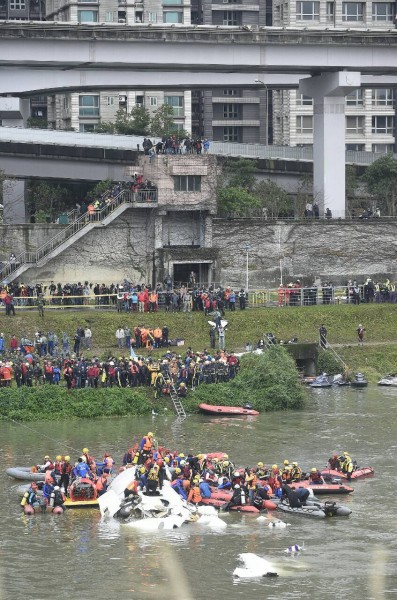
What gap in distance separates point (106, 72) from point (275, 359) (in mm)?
32436

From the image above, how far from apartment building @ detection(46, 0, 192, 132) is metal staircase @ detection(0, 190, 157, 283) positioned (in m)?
56.6


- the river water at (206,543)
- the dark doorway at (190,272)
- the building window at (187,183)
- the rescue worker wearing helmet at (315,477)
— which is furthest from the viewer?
the dark doorway at (190,272)

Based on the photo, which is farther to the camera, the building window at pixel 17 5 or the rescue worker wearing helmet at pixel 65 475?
the building window at pixel 17 5

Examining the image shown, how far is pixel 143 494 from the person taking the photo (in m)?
52.3

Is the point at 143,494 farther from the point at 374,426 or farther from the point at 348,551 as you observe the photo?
the point at 374,426

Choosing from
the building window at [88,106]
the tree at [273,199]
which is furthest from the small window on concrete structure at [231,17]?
the tree at [273,199]

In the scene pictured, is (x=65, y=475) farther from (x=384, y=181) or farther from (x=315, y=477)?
(x=384, y=181)

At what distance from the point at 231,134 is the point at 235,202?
53.7 metres

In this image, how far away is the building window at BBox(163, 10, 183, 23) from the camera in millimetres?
150000

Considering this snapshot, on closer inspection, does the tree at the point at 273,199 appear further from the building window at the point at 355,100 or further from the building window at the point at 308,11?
the building window at the point at 308,11

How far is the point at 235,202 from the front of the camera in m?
98.9

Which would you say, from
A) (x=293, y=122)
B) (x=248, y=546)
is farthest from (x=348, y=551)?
(x=293, y=122)

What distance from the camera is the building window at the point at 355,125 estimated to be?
14788 centimetres

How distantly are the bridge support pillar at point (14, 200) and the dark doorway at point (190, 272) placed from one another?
63.8ft
